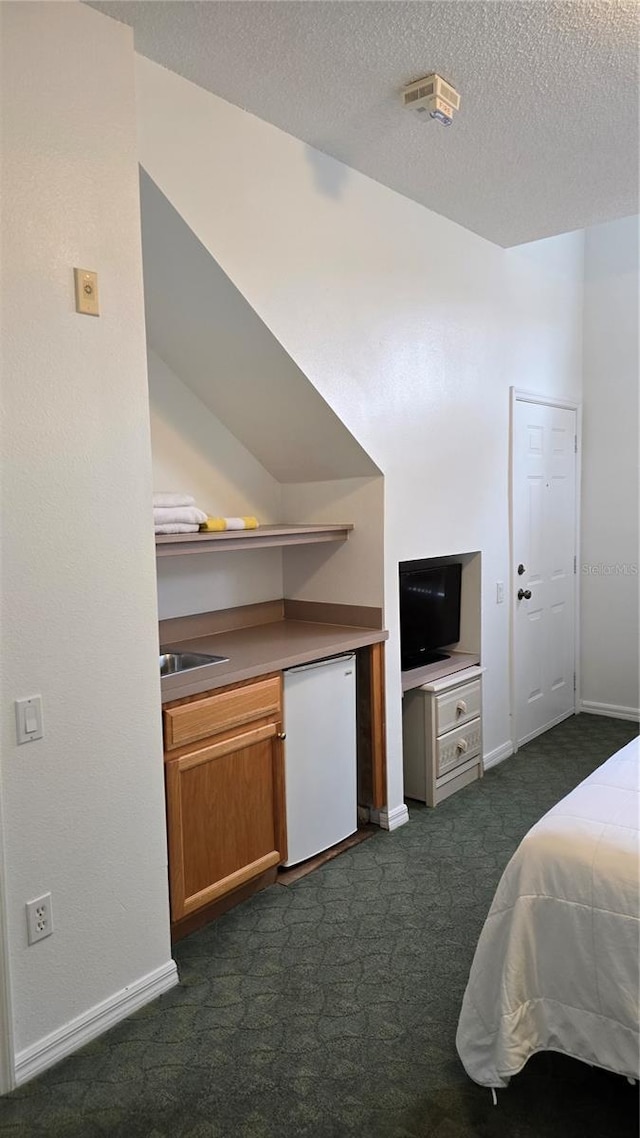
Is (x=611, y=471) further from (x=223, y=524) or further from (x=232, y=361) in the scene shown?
(x=223, y=524)

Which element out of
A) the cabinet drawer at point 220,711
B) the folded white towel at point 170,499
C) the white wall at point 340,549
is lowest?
the cabinet drawer at point 220,711

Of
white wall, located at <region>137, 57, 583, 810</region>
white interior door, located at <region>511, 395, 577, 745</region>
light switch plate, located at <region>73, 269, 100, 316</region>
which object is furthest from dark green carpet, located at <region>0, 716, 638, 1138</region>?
light switch plate, located at <region>73, 269, 100, 316</region>

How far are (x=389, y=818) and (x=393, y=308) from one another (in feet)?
7.29

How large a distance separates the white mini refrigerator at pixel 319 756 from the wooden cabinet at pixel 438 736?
0.51 m

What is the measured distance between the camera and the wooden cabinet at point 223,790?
236 cm

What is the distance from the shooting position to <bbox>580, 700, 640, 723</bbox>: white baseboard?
479 centimetres

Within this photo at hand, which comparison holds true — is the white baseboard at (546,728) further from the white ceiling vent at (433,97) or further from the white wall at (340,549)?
the white ceiling vent at (433,97)

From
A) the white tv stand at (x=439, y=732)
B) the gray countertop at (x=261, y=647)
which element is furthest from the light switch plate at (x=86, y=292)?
the white tv stand at (x=439, y=732)

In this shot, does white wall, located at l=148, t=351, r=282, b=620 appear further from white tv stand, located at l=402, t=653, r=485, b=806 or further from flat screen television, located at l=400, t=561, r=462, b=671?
white tv stand, located at l=402, t=653, r=485, b=806

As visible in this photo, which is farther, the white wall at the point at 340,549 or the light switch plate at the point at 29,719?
the white wall at the point at 340,549

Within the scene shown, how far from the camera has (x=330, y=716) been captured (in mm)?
3000

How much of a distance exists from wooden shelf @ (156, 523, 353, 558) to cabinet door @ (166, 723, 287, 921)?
661 millimetres

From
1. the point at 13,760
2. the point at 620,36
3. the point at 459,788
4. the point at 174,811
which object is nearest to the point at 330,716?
the point at 174,811

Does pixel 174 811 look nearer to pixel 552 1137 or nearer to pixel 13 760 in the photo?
pixel 13 760
